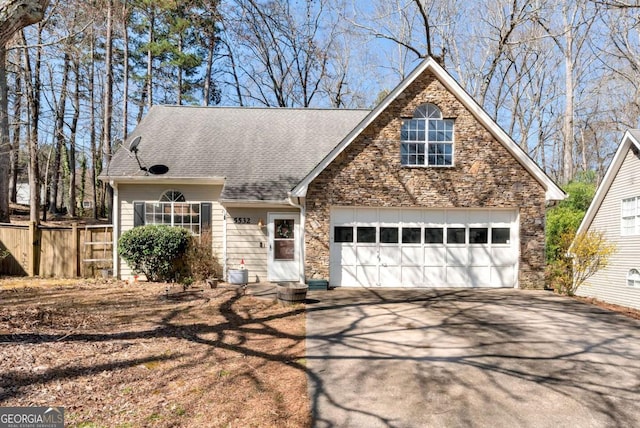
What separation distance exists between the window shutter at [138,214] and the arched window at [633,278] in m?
15.3

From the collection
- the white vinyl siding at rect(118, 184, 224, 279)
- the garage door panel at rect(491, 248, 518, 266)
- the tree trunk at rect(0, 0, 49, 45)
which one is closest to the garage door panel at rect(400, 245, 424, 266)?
the garage door panel at rect(491, 248, 518, 266)

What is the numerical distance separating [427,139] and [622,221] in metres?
6.88

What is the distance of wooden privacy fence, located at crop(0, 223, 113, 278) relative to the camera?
13438mm

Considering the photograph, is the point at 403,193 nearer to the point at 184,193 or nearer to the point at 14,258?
the point at 184,193

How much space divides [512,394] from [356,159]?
7966mm

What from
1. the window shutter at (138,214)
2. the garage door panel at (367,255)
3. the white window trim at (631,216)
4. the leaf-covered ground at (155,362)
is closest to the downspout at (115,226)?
the window shutter at (138,214)

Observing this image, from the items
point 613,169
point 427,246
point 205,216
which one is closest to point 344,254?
point 427,246

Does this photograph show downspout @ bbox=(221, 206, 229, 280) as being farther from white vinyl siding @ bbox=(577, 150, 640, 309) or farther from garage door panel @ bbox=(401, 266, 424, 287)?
white vinyl siding @ bbox=(577, 150, 640, 309)

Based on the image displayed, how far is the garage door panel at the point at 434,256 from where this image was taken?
1211cm

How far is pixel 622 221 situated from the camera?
12852 mm

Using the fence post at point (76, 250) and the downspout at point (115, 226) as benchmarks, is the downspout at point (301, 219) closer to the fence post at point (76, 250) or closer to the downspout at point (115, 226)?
the downspout at point (115, 226)

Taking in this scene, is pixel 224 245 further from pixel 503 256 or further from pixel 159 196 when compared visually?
pixel 503 256

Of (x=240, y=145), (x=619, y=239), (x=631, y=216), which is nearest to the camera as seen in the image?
(x=631, y=216)

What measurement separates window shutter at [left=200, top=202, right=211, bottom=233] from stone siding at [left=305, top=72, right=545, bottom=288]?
3682 millimetres
